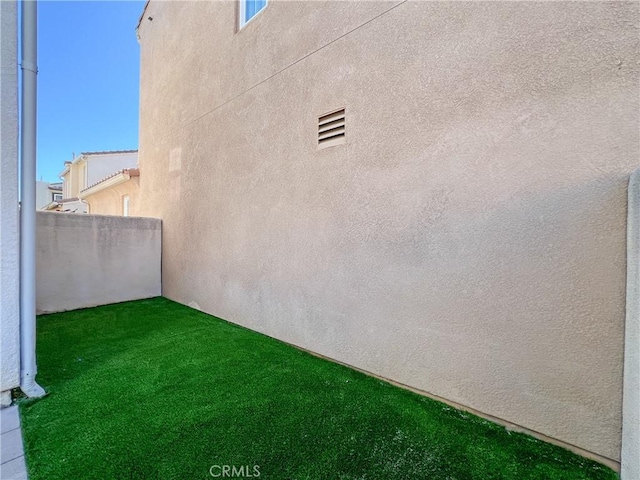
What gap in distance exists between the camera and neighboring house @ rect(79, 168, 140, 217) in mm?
13052

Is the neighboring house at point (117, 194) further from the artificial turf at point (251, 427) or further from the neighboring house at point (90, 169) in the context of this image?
the artificial turf at point (251, 427)

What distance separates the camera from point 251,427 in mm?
3279

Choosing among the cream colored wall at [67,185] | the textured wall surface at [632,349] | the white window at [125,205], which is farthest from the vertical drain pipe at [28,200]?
the cream colored wall at [67,185]

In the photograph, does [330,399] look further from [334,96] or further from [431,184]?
[334,96]

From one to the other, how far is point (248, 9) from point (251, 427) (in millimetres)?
9122

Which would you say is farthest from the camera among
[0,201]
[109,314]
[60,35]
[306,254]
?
[60,35]

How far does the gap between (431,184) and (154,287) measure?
1033cm

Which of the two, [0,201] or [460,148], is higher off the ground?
[460,148]

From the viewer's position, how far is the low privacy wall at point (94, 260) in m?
8.20

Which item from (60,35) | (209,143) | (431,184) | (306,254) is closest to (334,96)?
(431,184)

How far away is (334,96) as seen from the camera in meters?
5.04

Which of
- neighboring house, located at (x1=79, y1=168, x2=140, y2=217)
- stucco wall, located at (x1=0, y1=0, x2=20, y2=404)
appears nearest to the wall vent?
stucco wall, located at (x1=0, y1=0, x2=20, y2=404)

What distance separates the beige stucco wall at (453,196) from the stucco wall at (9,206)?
382 centimetres

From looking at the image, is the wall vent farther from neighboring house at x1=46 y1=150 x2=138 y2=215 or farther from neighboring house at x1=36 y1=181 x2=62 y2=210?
neighboring house at x1=36 y1=181 x2=62 y2=210
